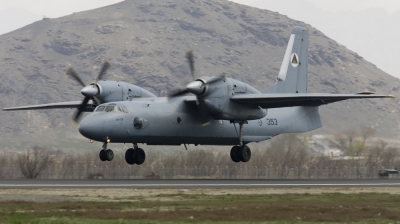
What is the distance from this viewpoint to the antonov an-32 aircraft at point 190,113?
3741 centimetres

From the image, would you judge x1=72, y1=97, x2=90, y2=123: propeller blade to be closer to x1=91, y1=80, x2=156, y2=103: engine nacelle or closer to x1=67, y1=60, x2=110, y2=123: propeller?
x1=67, y1=60, x2=110, y2=123: propeller

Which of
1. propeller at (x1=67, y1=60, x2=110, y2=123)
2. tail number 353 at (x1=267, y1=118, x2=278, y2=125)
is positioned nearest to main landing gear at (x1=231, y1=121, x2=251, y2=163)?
tail number 353 at (x1=267, y1=118, x2=278, y2=125)

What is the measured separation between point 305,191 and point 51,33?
547ft

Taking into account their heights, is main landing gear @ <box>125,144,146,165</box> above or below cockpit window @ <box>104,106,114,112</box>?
below

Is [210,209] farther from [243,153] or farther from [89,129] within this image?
[243,153]

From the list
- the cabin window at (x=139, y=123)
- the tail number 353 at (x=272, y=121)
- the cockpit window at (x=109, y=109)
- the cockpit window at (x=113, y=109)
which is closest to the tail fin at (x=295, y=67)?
the tail number 353 at (x=272, y=121)

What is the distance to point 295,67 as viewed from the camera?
1857 inches

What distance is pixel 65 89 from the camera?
498 ft

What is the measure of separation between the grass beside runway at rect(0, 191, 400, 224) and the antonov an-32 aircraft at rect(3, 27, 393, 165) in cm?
890

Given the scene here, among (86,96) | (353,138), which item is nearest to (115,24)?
(353,138)

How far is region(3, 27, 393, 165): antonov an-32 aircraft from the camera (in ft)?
123

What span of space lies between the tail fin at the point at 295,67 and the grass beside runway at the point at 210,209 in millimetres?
17412

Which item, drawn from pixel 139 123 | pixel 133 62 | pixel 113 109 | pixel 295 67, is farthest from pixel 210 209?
pixel 133 62

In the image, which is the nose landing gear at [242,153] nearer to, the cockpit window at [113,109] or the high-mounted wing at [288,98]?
the high-mounted wing at [288,98]
